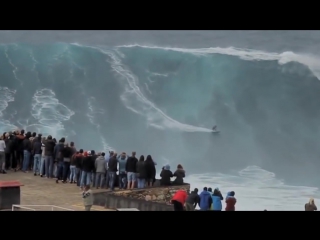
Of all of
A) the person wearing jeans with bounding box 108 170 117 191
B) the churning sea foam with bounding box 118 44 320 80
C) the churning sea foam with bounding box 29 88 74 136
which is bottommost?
the person wearing jeans with bounding box 108 170 117 191

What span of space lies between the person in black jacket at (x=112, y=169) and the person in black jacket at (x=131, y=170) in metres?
0.38

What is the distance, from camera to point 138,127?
33.5 m

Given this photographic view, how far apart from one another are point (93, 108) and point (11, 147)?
16.3 m

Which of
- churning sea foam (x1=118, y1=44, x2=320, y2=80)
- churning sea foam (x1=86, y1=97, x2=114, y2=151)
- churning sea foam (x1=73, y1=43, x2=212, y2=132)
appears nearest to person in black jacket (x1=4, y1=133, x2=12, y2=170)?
churning sea foam (x1=86, y1=97, x2=114, y2=151)

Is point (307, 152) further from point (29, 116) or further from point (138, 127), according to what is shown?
point (29, 116)

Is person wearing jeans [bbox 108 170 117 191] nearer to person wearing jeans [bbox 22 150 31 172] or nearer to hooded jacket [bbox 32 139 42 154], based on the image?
hooded jacket [bbox 32 139 42 154]

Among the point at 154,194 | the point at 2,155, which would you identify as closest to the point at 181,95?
the point at 2,155

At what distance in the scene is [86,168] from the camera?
1598cm

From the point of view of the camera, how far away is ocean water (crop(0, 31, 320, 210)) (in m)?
32.0

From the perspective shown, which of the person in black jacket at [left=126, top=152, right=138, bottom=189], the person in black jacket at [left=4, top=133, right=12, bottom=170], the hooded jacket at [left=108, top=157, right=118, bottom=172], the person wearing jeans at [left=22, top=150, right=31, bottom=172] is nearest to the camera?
the person in black jacket at [left=126, top=152, right=138, bottom=189]

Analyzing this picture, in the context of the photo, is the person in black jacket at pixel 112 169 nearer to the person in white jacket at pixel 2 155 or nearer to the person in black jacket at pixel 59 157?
the person in black jacket at pixel 59 157

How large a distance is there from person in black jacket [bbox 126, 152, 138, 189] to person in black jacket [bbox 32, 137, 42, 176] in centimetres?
330

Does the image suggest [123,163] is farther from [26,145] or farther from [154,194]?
[26,145]

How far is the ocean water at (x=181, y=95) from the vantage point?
3195 cm
